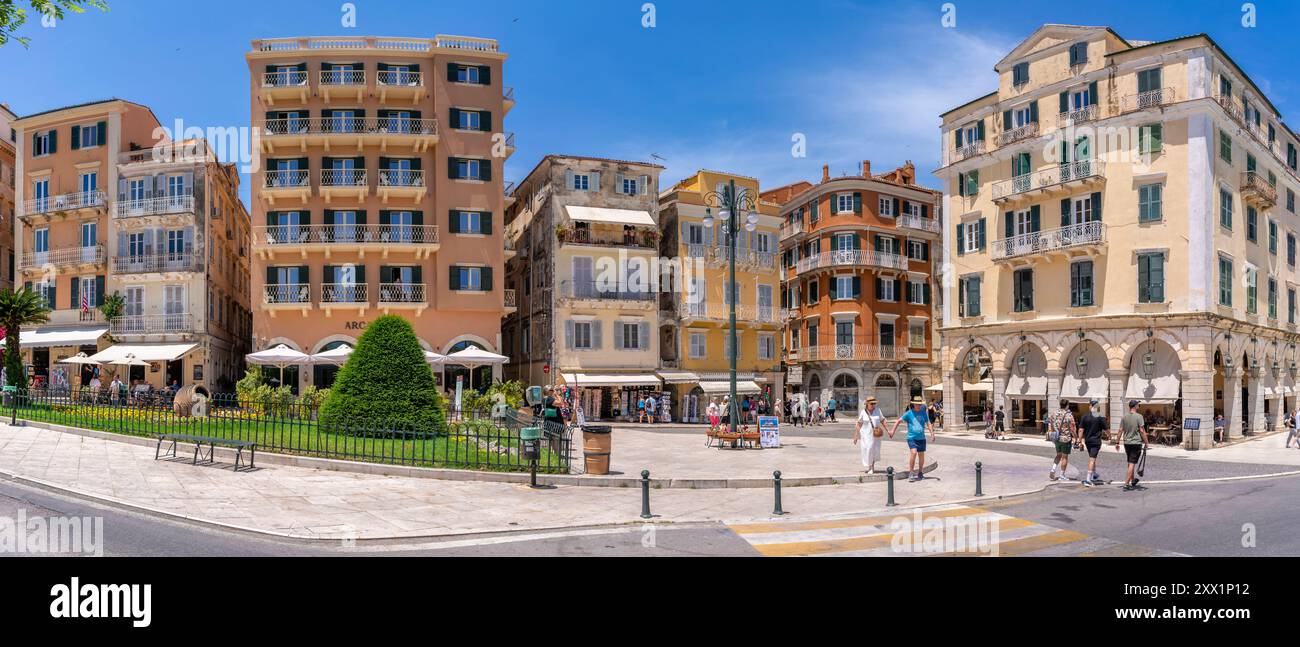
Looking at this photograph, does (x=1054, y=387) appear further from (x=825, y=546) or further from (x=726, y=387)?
(x=825, y=546)

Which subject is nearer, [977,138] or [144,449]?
[144,449]

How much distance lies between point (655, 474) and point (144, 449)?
Result: 11.9 metres

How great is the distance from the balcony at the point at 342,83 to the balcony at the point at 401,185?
13.8 feet

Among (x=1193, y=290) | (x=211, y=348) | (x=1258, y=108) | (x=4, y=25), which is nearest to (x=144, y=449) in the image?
(x=4, y=25)

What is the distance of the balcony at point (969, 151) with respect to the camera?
38031 millimetres

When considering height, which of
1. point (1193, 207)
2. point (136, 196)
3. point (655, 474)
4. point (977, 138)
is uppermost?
point (977, 138)

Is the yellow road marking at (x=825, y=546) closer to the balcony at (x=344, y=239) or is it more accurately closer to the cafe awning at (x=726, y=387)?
the balcony at (x=344, y=239)

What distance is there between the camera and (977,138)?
38406 mm

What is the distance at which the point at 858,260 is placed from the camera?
48531 millimetres

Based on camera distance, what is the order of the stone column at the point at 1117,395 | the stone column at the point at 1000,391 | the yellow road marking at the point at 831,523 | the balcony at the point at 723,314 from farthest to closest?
the balcony at the point at 723,314 < the stone column at the point at 1000,391 < the stone column at the point at 1117,395 < the yellow road marking at the point at 831,523

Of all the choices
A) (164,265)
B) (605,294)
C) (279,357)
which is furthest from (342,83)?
(605,294)

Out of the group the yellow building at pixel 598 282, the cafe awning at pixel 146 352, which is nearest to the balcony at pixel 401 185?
the yellow building at pixel 598 282

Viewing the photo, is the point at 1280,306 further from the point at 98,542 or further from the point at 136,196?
the point at 136,196

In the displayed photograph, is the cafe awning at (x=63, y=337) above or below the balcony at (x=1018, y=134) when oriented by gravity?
below
